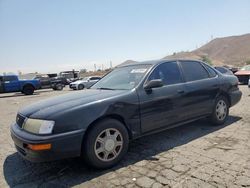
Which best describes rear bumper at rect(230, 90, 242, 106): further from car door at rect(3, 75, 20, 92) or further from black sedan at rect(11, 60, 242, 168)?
car door at rect(3, 75, 20, 92)

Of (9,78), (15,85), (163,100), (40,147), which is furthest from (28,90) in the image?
(40,147)

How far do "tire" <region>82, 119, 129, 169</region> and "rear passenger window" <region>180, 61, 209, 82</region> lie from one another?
201 cm

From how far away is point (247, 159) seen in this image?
373 centimetres

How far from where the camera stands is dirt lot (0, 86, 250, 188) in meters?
3.23

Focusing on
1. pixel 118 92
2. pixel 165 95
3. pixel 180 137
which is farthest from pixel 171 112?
pixel 118 92

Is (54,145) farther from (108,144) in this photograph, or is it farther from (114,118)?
(114,118)

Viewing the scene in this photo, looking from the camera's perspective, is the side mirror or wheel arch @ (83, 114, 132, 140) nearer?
wheel arch @ (83, 114, 132, 140)

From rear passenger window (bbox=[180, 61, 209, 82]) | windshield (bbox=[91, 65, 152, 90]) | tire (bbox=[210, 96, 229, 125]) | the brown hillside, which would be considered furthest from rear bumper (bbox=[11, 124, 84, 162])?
the brown hillside

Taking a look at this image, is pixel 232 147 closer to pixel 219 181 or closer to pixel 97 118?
pixel 219 181

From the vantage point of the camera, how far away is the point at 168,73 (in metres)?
4.77

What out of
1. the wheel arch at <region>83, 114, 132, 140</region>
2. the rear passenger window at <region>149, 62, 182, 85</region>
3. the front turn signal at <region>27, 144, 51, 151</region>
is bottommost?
the front turn signal at <region>27, 144, 51, 151</region>

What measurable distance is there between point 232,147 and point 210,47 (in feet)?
433

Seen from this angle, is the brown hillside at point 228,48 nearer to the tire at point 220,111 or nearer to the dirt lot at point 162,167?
the tire at point 220,111

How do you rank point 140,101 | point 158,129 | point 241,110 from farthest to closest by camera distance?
point 241,110
point 158,129
point 140,101
